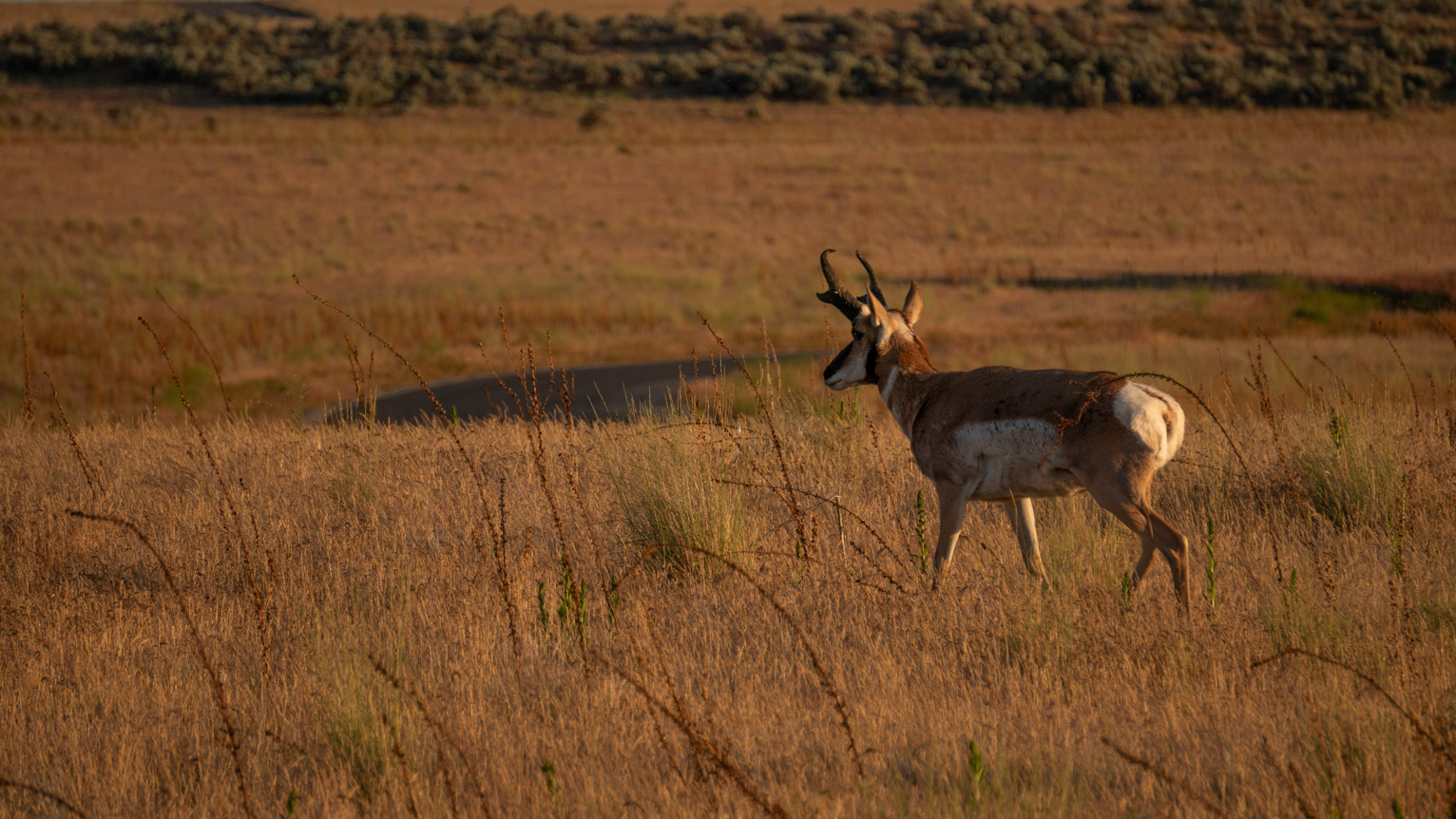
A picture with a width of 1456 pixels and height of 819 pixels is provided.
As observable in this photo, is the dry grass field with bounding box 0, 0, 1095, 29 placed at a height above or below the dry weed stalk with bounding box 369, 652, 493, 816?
above

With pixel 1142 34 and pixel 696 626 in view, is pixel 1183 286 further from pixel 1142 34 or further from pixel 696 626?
pixel 1142 34

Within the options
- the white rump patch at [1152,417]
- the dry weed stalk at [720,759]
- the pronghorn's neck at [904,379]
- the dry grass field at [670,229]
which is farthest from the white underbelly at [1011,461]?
the dry grass field at [670,229]

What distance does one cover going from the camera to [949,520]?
6.42 m

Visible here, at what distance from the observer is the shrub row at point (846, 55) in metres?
64.1

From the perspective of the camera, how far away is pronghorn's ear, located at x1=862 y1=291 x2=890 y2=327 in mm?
7062

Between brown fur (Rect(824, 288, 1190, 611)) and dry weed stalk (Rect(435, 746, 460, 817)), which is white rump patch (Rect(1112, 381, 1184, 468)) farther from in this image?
dry weed stalk (Rect(435, 746, 460, 817))

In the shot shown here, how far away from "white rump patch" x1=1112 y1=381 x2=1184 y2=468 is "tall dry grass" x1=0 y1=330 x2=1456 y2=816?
19.5 inches

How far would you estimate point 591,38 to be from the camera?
270ft

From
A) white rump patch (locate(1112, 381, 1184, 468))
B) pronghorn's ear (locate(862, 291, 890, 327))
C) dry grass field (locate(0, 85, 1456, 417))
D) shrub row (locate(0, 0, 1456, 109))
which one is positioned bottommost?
dry grass field (locate(0, 85, 1456, 417))

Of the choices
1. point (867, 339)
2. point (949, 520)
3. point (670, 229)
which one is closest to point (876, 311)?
point (867, 339)

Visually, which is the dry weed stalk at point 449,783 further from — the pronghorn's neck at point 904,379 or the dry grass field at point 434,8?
the dry grass field at point 434,8

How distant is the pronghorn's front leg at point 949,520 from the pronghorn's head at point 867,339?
3.56 ft

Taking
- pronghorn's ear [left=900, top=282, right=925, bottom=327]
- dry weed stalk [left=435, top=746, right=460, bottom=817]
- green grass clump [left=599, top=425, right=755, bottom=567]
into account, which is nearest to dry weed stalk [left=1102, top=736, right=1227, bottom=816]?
dry weed stalk [left=435, top=746, right=460, bottom=817]

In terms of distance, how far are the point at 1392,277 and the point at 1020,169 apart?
20025 millimetres
